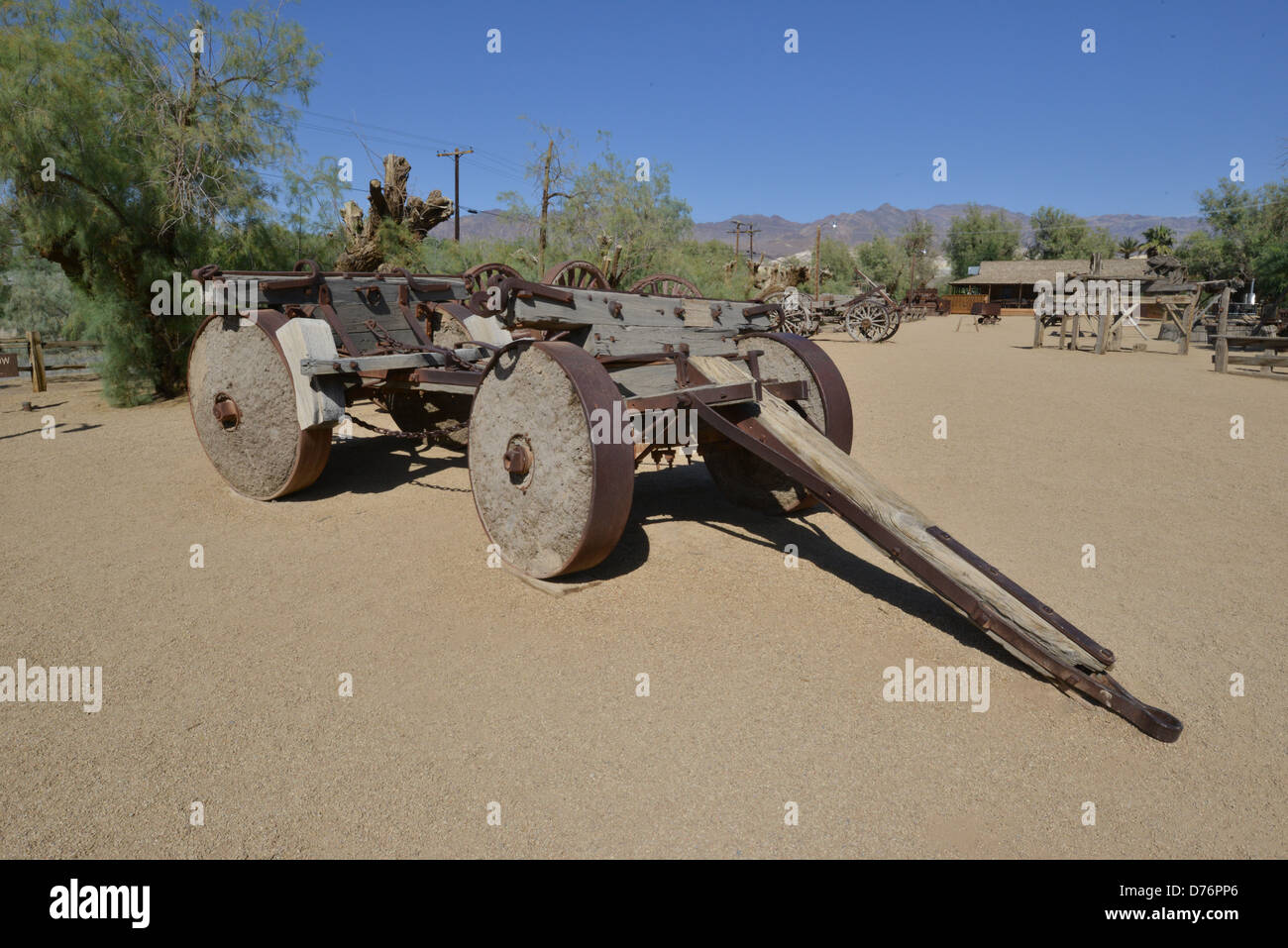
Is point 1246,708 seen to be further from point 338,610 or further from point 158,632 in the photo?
point 158,632

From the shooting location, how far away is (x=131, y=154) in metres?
11.8


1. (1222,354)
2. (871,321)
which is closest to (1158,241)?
(871,321)

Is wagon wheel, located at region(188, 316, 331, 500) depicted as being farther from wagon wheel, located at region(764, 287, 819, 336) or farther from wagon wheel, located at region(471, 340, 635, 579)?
wagon wheel, located at region(764, 287, 819, 336)

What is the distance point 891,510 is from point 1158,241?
73125 millimetres

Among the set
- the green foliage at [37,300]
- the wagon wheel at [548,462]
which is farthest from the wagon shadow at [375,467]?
the green foliage at [37,300]

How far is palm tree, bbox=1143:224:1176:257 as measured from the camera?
190 feet

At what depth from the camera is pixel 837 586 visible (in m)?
4.57

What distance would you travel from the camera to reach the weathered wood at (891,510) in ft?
10.7

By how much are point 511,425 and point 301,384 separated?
2.39m

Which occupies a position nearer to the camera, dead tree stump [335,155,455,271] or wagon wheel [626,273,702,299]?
wagon wheel [626,273,702,299]

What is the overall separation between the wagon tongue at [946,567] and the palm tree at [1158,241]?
219 feet
